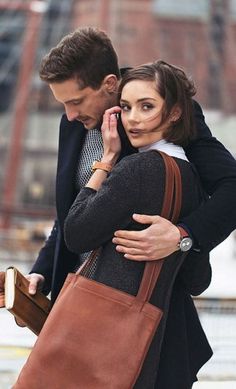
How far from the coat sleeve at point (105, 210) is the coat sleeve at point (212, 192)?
5.5 inches

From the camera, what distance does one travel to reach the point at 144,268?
5.05ft

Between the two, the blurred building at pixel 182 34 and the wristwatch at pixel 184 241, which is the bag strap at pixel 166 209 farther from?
the blurred building at pixel 182 34

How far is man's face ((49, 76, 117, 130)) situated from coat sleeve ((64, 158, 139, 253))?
210 mm

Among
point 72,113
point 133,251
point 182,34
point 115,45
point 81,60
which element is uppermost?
point 81,60

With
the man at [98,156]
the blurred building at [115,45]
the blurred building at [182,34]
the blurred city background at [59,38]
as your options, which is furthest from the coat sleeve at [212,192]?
the blurred building at [182,34]

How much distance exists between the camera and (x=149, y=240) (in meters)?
1.53

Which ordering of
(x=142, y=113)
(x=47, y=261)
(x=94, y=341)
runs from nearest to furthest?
(x=94, y=341), (x=142, y=113), (x=47, y=261)

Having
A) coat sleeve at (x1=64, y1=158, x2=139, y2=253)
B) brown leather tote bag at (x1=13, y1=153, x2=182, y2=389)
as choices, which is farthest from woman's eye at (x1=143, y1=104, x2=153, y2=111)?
brown leather tote bag at (x1=13, y1=153, x2=182, y2=389)

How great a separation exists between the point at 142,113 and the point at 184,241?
10.5 inches

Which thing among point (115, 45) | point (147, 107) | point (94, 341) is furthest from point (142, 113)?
point (115, 45)

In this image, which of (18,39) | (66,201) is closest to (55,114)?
(18,39)

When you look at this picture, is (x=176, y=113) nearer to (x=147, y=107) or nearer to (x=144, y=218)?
(x=147, y=107)

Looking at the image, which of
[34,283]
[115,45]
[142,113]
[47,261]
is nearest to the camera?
[142,113]

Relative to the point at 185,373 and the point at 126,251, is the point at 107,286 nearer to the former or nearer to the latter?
the point at 126,251
